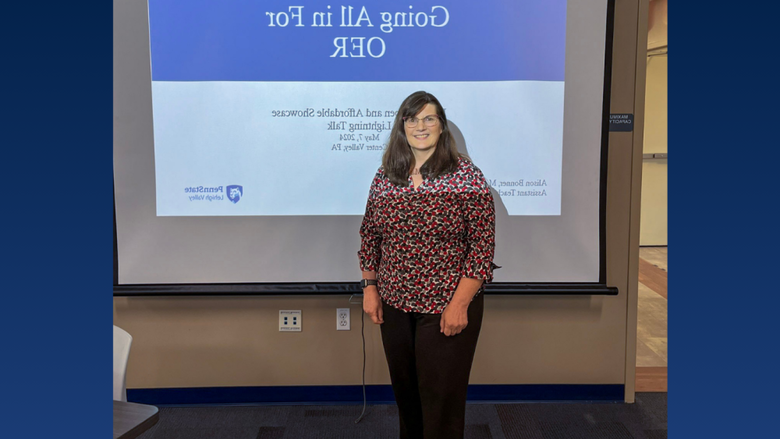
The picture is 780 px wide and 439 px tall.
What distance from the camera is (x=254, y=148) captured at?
7.98 ft

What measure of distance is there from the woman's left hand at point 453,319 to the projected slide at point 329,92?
0.92 metres

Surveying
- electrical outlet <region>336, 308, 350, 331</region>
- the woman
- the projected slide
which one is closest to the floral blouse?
the woman

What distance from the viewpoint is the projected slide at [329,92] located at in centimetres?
238

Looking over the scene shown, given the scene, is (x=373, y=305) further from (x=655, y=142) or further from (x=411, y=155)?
(x=655, y=142)

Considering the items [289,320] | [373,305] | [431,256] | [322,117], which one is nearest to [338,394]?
[289,320]

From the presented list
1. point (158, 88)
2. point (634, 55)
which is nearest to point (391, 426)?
point (158, 88)

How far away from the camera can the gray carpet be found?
7.86ft

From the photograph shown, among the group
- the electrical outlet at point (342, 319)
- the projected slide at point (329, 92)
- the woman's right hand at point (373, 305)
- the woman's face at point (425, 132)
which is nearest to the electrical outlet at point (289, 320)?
the electrical outlet at point (342, 319)

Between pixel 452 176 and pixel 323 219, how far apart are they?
3.14 feet

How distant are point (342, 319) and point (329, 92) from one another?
1.16 metres

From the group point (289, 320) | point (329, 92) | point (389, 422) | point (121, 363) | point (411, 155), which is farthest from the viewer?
point (289, 320)

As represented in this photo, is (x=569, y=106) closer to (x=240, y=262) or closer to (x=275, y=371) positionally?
(x=240, y=262)

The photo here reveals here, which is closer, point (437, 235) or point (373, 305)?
point (437, 235)

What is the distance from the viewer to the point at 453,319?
66.5 inches
